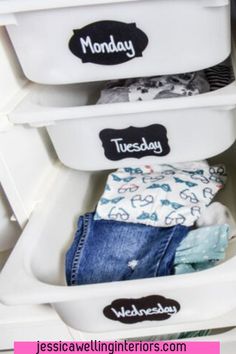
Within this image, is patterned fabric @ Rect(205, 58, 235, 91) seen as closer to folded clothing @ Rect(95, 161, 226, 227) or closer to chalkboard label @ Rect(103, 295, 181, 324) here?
folded clothing @ Rect(95, 161, 226, 227)

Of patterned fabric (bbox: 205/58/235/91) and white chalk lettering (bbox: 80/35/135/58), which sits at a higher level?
white chalk lettering (bbox: 80/35/135/58)

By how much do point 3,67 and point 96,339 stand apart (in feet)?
1.72

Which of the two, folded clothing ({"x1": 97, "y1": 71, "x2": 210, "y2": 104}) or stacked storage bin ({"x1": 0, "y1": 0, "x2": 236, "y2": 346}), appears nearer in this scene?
stacked storage bin ({"x1": 0, "y1": 0, "x2": 236, "y2": 346})

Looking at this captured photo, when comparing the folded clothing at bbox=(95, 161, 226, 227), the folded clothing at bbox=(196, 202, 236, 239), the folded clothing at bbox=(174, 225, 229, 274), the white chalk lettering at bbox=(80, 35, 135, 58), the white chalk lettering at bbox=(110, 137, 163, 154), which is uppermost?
the white chalk lettering at bbox=(80, 35, 135, 58)

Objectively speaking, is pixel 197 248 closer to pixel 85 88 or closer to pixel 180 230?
pixel 180 230

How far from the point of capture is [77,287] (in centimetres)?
52

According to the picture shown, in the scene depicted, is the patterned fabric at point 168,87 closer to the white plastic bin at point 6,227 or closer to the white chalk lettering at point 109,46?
the white chalk lettering at point 109,46

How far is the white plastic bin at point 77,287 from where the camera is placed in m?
0.51

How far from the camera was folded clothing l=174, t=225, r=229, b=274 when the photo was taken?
0.59m

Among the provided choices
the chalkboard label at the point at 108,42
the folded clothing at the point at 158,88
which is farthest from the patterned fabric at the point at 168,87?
the chalkboard label at the point at 108,42

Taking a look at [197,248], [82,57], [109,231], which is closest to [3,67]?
[82,57]

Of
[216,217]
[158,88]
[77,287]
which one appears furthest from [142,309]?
[158,88]

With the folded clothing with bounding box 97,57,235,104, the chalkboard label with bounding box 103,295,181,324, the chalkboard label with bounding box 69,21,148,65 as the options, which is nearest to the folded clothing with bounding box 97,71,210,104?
the folded clothing with bounding box 97,57,235,104

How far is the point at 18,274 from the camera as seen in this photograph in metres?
0.55
